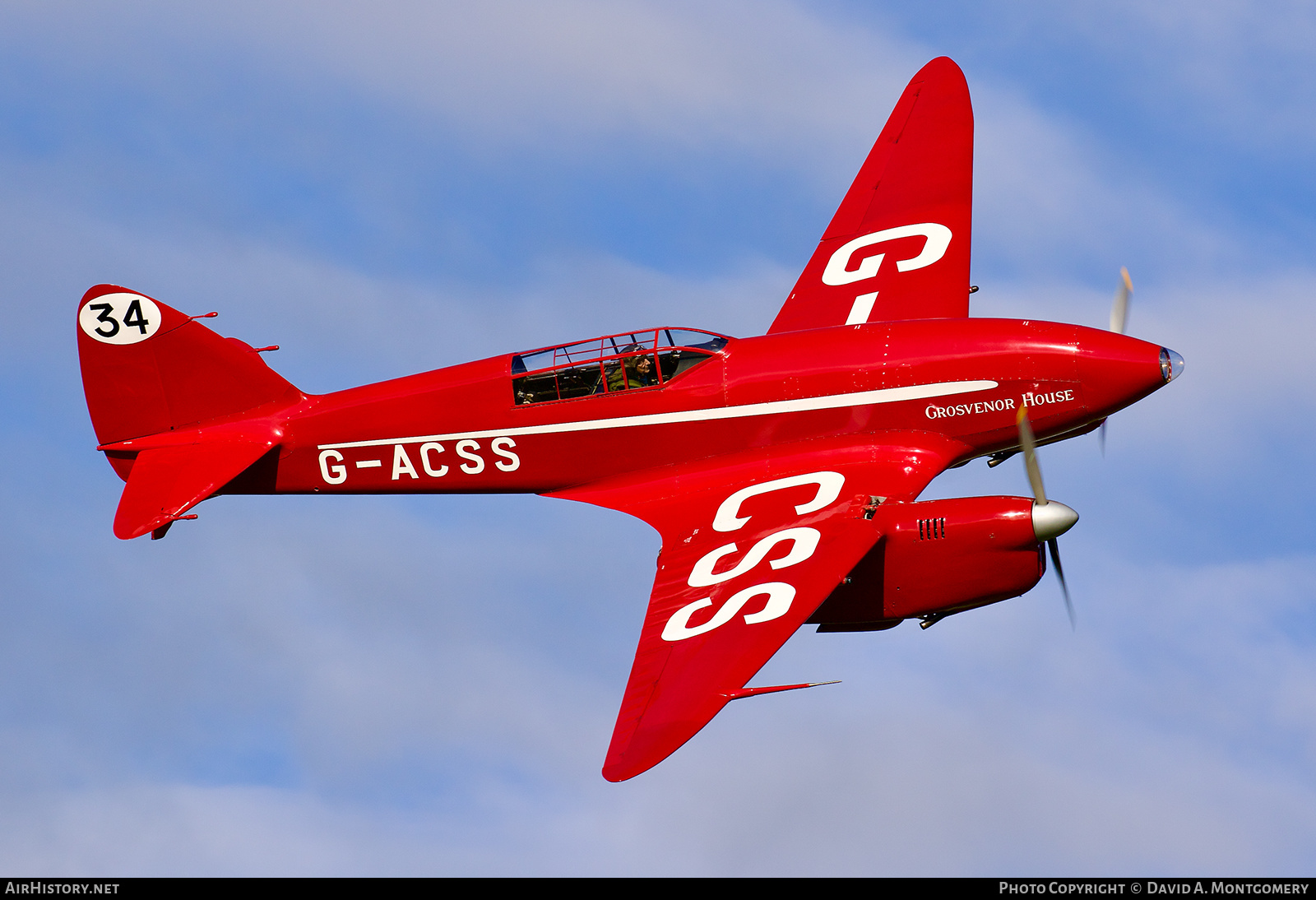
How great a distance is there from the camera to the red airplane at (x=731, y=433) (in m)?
26.4

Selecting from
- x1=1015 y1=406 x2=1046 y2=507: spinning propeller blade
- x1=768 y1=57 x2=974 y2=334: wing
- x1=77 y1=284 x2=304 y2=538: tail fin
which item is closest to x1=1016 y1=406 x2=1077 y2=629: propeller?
x1=1015 y1=406 x2=1046 y2=507: spinning propeller blade

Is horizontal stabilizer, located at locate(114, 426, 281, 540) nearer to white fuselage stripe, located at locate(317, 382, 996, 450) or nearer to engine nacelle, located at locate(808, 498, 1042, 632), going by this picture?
white fuselage stripe, located at locate(317, 382, 996, 450)

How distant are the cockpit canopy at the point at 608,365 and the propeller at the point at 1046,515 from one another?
5347 millimetres

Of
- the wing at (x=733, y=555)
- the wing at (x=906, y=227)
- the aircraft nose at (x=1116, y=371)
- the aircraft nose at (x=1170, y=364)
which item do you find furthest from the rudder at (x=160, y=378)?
the aircraft nose at (x=1170, y=364)

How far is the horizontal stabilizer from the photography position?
28.6 metres

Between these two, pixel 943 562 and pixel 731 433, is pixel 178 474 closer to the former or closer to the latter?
pixel 731 433

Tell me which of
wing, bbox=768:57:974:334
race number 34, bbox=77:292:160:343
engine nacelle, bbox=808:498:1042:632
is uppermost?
wing, bbox=768:57:974:334

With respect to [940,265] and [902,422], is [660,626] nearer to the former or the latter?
[902,422]

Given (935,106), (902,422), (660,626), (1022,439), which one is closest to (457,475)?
(660,626)

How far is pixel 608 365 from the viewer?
29125 mm

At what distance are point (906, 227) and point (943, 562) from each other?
28.0 feet

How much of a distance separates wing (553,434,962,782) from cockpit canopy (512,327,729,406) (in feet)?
5.20

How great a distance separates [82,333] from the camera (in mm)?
30141

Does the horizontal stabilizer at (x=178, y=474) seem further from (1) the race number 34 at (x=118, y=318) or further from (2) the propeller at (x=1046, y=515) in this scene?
(2) the propeller at (x=1046, y=515)
